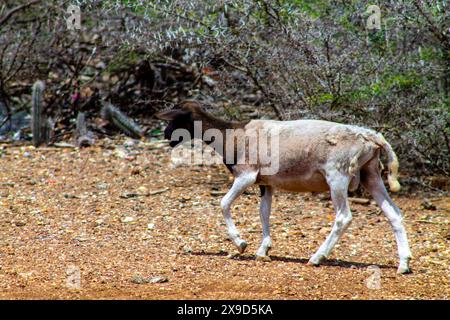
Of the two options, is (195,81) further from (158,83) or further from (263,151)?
(263,151)

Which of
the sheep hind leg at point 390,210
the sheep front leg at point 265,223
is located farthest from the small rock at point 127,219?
the sheep hind leg at point 390,210

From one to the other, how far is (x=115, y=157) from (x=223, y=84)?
8.78 feet

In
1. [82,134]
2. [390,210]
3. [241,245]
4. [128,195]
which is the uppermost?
[82,134]

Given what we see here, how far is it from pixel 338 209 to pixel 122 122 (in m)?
8.27

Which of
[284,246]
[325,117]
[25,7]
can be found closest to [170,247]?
[284,246]

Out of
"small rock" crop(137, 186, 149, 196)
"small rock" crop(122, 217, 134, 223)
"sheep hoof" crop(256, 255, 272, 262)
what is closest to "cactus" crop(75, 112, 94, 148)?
"small rock" crop(137, 186, 149, 196)

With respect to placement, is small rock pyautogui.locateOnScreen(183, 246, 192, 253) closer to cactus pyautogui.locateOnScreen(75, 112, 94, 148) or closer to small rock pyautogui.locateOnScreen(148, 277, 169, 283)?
small rock pyautogui.locateOnScreen(148, 277, 169, 283)

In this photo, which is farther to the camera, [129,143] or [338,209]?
[129,143]

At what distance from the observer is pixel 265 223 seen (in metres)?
8.15

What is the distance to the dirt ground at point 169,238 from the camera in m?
6.81

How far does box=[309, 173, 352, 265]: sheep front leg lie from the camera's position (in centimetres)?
752

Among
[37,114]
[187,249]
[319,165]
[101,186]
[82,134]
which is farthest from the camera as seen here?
[82,134]

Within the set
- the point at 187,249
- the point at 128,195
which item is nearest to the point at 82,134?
the point at 128,195

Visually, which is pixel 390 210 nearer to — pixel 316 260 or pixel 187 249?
pixel 316 260
